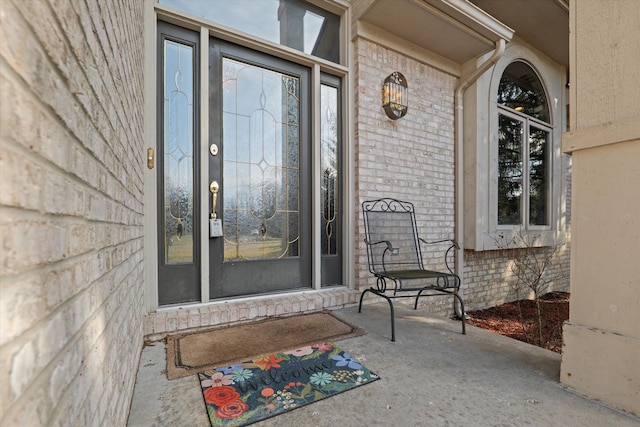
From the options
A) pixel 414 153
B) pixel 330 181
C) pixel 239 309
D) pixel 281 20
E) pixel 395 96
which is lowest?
pixel 239 309

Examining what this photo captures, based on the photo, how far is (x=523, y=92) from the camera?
4.35m

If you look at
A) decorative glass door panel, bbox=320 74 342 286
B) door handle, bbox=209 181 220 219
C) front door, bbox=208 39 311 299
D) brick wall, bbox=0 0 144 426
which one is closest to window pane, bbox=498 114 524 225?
decorative glass door panel, bbox=320 74 342 286

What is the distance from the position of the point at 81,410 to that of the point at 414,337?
6.46 ft

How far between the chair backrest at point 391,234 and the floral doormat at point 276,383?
1.15 m

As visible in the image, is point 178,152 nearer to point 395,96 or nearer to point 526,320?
point 395,96

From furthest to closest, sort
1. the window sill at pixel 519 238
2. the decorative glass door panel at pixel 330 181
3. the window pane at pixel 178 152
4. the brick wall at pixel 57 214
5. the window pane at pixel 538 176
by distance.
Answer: the window pane at pixel 538 176
the window sill at pixel 519 238
the decorative glass door panel at pixel 330 181
the window pane at pixel 178 152
the brick wall at pixel 57 214

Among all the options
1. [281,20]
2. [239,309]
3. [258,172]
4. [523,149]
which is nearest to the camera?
[239,309]

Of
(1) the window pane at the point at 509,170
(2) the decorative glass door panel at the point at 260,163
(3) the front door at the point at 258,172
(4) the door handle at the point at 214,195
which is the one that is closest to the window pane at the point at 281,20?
(3) the front door at the point at 258,172

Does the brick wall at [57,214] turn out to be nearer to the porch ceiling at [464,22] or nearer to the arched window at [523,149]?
the porch ceiling at [464,22]

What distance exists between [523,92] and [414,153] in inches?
102

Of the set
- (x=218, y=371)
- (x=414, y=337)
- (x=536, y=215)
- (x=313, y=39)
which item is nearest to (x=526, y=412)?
(x=414, y=337)

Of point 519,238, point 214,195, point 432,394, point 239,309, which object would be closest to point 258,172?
point 214,195

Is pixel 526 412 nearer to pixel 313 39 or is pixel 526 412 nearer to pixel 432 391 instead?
pixel 432 391

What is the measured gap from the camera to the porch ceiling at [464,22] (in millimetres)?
2748
